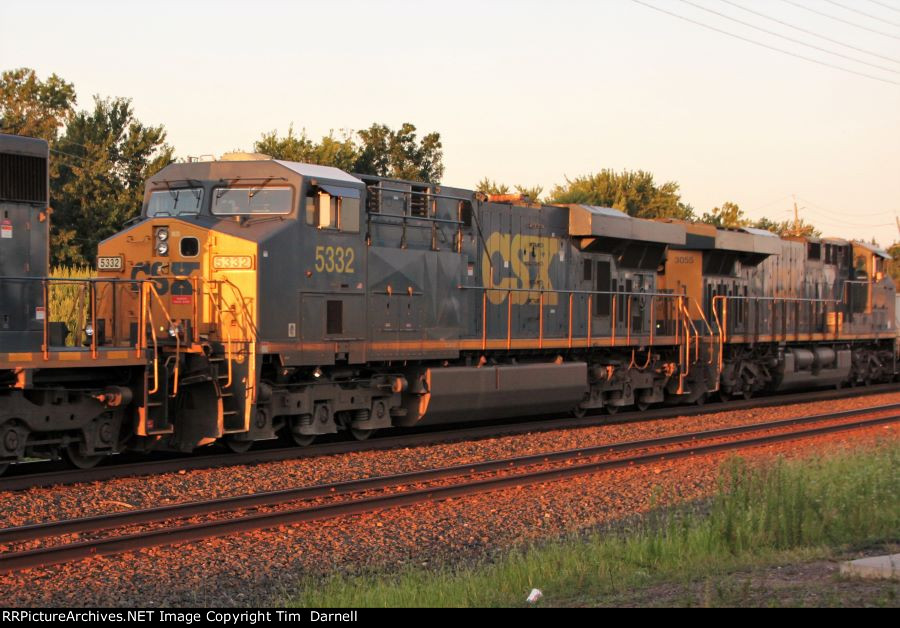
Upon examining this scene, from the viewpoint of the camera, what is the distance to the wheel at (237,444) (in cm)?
1320

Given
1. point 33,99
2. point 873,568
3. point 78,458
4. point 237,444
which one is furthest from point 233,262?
point 33,99

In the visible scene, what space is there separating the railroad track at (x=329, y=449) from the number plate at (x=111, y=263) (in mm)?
2823

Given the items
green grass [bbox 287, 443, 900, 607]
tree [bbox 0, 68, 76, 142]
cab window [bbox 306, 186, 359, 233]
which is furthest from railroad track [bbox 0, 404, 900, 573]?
tree [bbox 0, 68, 76, 142]

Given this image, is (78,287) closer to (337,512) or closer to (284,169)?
(284,169)

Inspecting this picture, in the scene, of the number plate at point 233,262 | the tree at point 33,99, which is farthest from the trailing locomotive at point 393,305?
the tree at point 33,99

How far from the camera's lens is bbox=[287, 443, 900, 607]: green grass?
6961mm

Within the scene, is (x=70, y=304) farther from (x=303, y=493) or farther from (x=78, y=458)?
(x=303, y=493)

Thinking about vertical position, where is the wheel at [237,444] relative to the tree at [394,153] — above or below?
below

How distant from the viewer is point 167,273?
13312mm

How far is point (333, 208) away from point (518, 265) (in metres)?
4.81

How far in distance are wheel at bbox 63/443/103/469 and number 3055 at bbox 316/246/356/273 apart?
3.79 m

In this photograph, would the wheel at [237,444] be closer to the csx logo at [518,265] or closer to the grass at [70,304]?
the grass at [70,304]

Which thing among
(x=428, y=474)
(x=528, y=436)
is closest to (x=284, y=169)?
(x=428, y=474)

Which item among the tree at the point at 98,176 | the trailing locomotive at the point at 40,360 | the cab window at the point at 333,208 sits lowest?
the trailing locomotive at the point at 40,360
